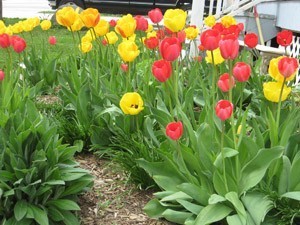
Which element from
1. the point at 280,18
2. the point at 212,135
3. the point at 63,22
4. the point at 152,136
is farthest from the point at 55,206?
the point at 280,18

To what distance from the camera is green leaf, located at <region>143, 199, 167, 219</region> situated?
2.54 m

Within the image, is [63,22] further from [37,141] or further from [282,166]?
[282,166]

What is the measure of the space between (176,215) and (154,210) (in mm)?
159

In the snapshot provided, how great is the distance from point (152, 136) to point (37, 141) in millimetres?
614

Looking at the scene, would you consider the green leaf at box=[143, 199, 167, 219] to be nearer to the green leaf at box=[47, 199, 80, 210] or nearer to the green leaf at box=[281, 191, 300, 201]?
the green leaf at box=[47, 199, 80, 210]

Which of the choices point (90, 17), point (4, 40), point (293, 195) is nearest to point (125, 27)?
point (90, 17)

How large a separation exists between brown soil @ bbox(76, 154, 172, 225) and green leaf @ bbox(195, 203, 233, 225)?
33 centimetres

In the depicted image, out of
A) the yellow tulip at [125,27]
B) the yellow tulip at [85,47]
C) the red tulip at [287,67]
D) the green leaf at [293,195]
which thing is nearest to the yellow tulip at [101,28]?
the yellow tulip at [85,47]

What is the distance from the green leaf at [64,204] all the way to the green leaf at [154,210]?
335 millimetres

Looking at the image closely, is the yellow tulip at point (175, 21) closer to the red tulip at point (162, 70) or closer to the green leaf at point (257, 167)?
the red tulip at point (162, 70)

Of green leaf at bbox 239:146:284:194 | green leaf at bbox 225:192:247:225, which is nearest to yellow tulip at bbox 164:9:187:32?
green leaf at bbox 239:146:284:194

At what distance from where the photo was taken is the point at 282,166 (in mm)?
2385

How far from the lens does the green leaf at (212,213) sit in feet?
7.38

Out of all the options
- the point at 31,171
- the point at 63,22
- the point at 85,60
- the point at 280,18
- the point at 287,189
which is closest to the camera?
the point at 287,189
